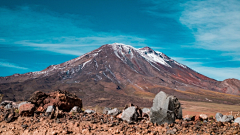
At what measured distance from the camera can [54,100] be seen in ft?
28.5

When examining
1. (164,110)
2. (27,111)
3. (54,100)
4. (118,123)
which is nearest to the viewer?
(118,123)

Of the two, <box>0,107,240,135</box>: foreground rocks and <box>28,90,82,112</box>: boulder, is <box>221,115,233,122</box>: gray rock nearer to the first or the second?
<box>0,107,240,135</box>: foreground rocks

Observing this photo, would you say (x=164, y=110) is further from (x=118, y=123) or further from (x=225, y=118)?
(x=225, y=118)

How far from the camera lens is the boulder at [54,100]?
28.2 ft

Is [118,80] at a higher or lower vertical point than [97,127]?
higher

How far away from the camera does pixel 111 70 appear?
14588 cm

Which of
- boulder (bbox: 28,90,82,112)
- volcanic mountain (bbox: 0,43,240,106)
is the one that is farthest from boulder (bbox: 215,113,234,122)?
volcanic mountain (bbox: 0,43,240,106)

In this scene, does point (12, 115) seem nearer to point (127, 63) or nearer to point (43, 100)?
point (43, 100)

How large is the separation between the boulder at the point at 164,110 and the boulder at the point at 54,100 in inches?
147

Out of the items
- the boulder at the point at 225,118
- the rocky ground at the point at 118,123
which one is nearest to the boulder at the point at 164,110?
the rocky ground at the point at 118,123

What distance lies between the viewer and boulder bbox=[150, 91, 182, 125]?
6.70 m

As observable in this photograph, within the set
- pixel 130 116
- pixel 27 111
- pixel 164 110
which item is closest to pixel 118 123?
pixel 130 116

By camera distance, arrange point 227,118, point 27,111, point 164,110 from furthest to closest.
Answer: point 27,111, point 227,118, point 164,110

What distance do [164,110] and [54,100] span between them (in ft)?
14.5
